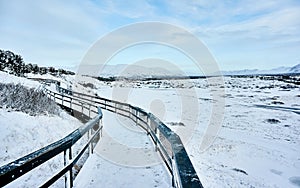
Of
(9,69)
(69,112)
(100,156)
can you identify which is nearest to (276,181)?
(100,156)

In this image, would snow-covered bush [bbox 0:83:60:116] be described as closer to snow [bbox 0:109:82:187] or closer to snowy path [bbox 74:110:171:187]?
snow [bbox 0:109:82:187]

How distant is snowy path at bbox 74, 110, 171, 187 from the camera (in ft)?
14.8

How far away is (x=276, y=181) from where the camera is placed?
645 centimetres

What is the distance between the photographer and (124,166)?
17.8 feet

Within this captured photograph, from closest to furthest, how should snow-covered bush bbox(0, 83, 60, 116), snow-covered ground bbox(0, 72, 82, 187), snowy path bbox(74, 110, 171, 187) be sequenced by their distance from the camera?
snowy path bbox(74, 110, 171, 187), snow-covered ground bbox(0, 72, 82, 187), snow-covered bush bbox(0, 83, 60, 116)

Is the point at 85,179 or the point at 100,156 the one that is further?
the point at 100,156

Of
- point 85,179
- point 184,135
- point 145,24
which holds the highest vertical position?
point 145,24

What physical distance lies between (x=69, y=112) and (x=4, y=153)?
10.6 m

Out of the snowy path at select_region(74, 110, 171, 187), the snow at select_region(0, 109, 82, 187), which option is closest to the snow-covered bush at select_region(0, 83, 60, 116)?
the snow at select_region(0, 109, 82, 187)

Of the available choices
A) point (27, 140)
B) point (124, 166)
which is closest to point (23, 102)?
point (27, 140)

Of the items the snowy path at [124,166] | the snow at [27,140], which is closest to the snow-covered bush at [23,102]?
the snow at [27,140]

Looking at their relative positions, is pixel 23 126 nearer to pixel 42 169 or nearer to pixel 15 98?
pixel 42 169

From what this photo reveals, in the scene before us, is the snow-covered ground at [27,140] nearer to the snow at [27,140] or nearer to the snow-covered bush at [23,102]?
the snow at [27,140]

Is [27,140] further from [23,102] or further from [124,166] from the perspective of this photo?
[23,102]
